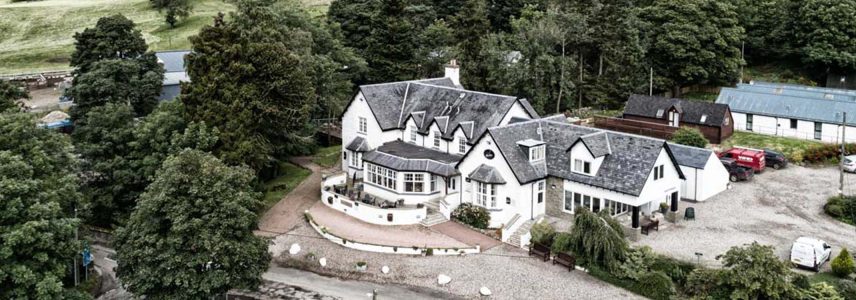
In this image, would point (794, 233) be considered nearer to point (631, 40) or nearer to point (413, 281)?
point (413, 281)

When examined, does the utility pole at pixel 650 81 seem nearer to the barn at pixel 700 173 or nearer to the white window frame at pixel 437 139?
the barn at pixel 700 173

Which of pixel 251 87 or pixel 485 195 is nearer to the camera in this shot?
pixel 485 195

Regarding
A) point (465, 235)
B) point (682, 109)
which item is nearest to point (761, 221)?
point (465, 235)

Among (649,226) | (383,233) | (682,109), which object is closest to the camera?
(649,226)

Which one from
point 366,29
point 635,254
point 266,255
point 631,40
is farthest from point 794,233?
point 366,29

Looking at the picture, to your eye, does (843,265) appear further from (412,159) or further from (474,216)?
(412,159)

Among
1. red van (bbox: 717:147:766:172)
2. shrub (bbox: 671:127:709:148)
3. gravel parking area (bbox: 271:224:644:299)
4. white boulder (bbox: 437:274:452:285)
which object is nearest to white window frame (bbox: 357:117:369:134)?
gravel parking area (bbox: 271:224:644:299)

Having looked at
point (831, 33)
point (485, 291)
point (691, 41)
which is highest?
point (831, 33)
